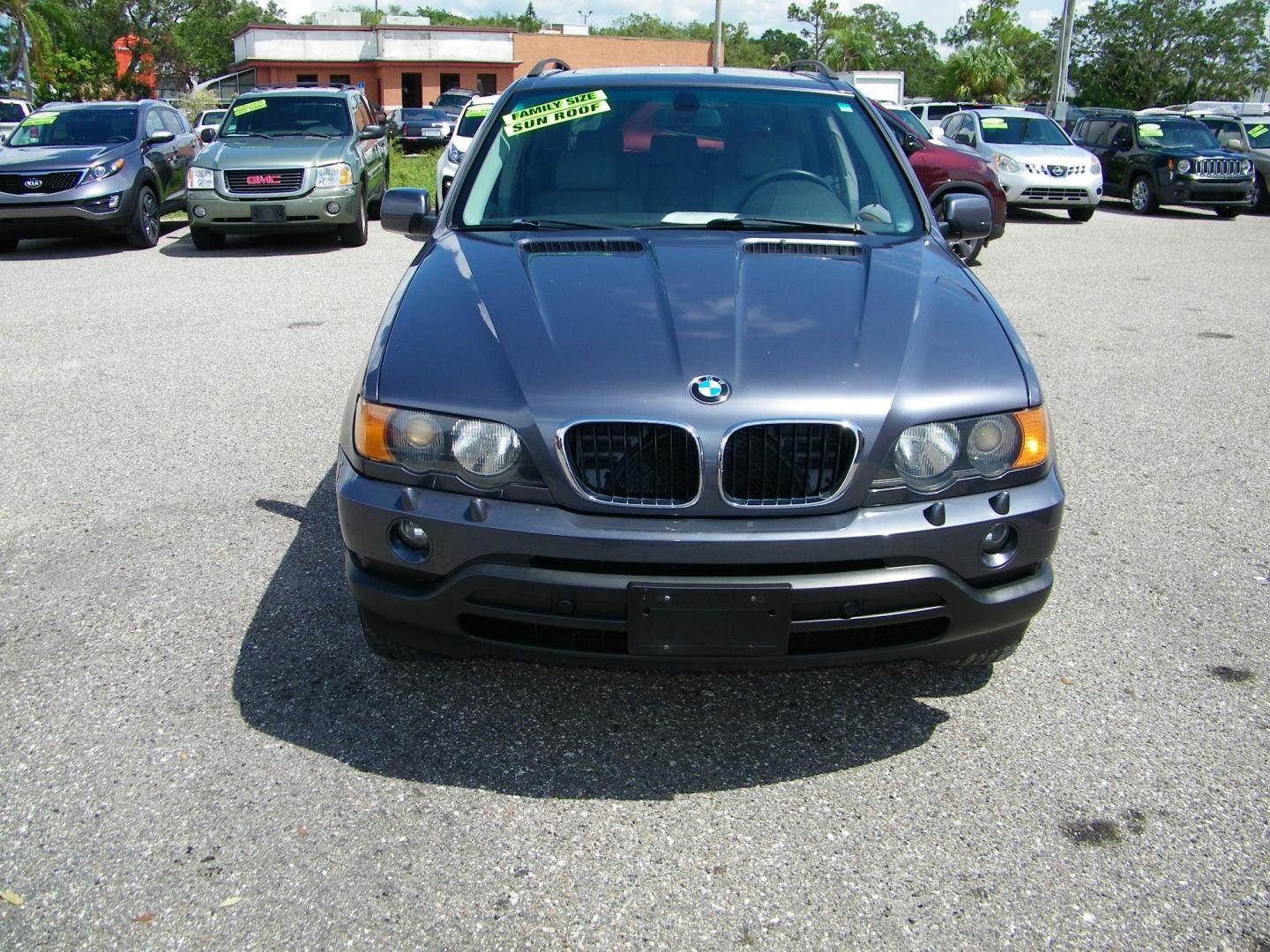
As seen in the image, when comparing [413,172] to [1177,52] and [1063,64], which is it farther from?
[1177,52]

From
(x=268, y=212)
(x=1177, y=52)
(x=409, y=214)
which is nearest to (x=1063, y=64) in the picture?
(x=268, y=212)

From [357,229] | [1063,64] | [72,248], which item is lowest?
[72,248]

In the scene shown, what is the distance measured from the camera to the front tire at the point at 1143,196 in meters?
17.6

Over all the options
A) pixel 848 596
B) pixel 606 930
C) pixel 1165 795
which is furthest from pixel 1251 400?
pixel 606 930

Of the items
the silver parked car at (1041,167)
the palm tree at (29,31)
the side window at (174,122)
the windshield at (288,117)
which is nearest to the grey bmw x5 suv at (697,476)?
the windshield at (288,117)

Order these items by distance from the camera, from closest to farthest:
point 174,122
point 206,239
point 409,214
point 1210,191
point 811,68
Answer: point 409,214 → point 811,68 → point 206,239 → point 174,122 → point 1210,191

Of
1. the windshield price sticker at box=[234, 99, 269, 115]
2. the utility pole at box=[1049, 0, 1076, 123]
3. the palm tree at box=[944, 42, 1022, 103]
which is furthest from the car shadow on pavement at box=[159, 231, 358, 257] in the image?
the palm tree at box=[944, 42, 1022, 103]

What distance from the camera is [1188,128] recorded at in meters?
17.9

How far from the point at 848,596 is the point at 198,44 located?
74926 millimetres

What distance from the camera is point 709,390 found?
252cm

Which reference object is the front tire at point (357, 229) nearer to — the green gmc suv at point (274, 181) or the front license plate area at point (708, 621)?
the green gmc suv at point (274, 181)

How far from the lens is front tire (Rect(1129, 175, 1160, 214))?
57.9 feet

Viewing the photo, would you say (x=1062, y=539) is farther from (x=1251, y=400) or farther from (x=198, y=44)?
(x=198, y=44)

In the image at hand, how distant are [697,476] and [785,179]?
1.71 metres
